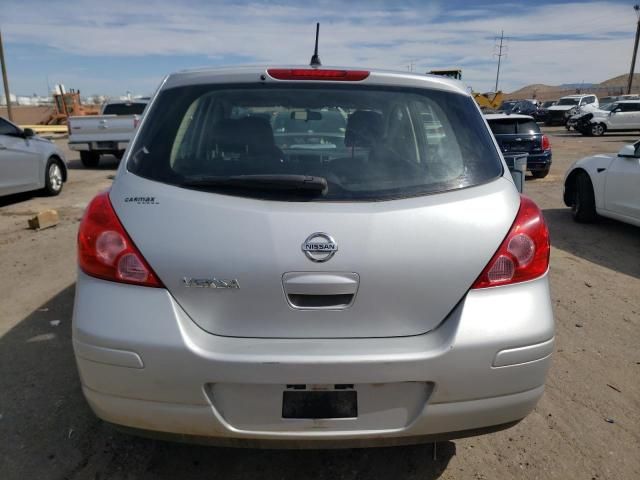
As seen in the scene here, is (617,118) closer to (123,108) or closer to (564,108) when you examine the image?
(564,108)

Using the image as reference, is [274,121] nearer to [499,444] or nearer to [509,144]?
[499,444]

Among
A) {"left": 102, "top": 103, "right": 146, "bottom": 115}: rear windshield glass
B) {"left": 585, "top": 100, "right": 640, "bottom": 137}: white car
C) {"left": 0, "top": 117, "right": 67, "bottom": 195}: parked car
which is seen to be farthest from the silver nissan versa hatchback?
{"left": 585, "top": 100, "right": 640, "bottom": 137}: white car

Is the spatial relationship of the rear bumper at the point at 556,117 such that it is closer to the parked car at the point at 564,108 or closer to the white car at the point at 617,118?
the parked car at the point at 564,108

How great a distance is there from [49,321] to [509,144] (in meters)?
10.8

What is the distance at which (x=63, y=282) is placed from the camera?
5156mm

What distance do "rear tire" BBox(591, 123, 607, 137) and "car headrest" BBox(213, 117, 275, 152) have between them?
100 ft

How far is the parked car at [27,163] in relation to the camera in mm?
8758

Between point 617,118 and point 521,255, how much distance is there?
3136 cm

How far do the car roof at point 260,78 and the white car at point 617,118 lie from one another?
30.2m

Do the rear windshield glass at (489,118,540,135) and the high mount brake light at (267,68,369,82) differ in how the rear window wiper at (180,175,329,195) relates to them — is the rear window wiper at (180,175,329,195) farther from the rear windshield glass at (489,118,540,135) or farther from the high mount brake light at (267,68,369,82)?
the rear windshield glass at (489,118,540,135)

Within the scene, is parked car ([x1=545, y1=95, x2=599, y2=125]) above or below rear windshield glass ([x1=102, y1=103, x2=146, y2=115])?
below

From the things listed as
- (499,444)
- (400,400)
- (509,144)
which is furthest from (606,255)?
(509,144)

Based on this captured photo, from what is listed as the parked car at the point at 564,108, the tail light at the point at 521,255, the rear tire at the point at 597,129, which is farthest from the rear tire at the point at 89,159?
the parked car at the point at 564,108

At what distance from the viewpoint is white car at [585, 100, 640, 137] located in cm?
2875
